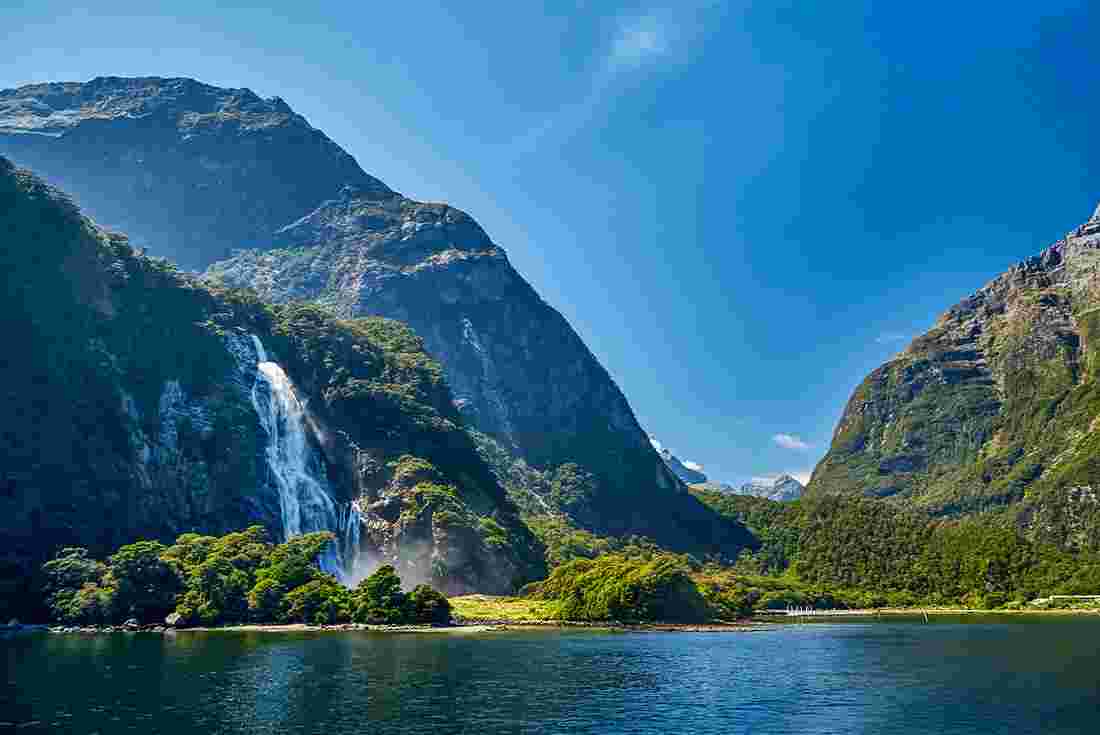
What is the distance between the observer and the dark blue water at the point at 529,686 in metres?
68.2

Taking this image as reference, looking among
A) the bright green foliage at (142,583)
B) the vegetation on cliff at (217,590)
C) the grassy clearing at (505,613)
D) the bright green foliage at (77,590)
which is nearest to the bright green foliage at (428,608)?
the vegetation on cliff at (217,590)

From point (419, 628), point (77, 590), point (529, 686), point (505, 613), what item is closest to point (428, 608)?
Result: point (419, 628)

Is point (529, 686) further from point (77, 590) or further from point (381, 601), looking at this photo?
point (77, 590)

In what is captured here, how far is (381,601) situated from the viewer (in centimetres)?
16450

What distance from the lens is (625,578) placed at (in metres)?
193

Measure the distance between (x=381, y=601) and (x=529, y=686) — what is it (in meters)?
82.5

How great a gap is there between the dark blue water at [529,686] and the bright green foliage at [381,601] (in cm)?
2265

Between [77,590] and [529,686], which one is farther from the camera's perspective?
[77,590]

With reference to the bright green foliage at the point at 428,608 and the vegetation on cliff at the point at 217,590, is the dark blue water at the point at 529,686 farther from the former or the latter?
the bright green foliage at the point at 428,608

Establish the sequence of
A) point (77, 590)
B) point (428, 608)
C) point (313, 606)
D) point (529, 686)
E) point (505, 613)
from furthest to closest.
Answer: point (505, 613) < point (428, 608) < point (313, 606) < point (77, 590) < point (529, 686)

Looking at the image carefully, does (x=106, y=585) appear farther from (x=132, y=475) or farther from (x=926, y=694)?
(x=926, y=694)

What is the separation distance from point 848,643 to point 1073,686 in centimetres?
5942

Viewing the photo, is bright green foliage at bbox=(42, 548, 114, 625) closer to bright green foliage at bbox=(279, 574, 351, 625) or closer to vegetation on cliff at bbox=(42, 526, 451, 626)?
vegetation on cliff at bbox=(42, 526, 451, 626)

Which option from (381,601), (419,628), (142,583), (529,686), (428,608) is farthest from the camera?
(428,608)
